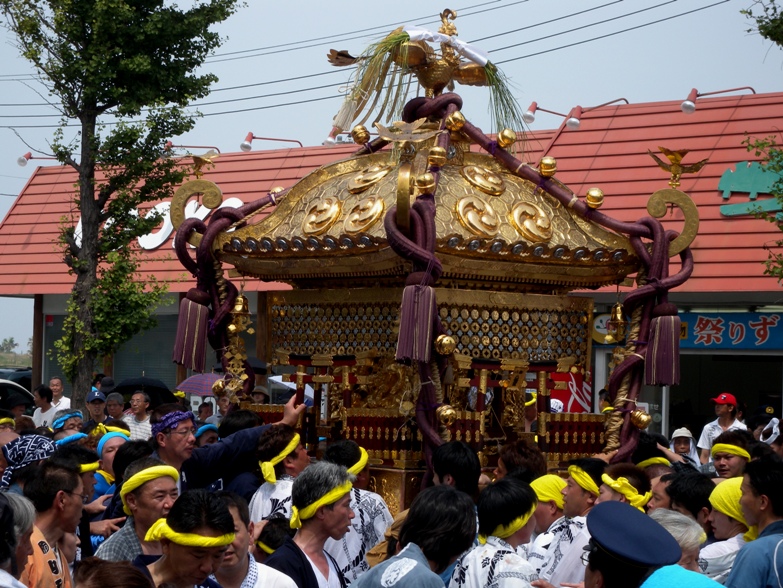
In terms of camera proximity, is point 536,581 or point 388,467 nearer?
point 536,581

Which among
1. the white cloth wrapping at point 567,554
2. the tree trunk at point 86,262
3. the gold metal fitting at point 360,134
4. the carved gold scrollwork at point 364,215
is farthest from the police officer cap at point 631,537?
the tree trunk at point 86,262

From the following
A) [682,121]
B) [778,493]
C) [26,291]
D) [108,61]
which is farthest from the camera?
[26,291]

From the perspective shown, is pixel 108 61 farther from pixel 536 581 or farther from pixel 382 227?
A: pixel 536 581

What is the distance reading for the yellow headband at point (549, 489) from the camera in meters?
5.48

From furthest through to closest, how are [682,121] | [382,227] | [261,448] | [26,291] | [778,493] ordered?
[26,291]
[682,121]
[382,227]
[261,448]
[778,493]

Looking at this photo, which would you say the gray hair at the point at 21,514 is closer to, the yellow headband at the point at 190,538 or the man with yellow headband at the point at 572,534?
the yellow headband at the point at 190,538

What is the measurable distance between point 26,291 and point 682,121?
10542 millimetres

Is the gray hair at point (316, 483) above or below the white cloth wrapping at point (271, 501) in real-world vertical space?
above

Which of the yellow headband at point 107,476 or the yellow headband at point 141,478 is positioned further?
the yellow headband at point 107,476

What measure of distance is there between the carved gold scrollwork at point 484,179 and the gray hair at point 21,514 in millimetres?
4173

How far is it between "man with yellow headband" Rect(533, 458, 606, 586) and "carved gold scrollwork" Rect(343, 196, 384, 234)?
230 cm

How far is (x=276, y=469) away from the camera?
581 cm

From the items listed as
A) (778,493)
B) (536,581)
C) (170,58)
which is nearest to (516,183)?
(778,493)

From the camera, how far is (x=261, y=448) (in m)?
5.77
